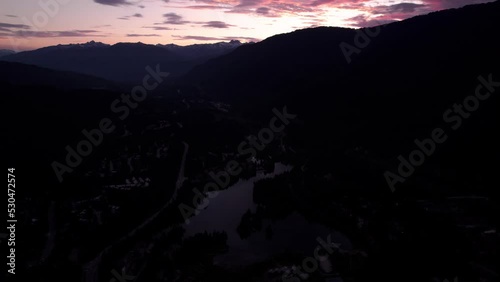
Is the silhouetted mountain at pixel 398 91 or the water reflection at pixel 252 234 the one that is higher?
the silhouetted mountain at pixel 398 91

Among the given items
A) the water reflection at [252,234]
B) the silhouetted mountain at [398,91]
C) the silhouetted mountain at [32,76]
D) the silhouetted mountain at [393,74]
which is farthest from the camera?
the silhouetted mountain at [32,76]

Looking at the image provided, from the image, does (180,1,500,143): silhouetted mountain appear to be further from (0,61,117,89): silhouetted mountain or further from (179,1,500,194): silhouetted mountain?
(0,61,117,89): silhouetted mountain

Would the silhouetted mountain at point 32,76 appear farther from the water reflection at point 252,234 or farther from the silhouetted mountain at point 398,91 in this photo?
the water reflection at point 252,234

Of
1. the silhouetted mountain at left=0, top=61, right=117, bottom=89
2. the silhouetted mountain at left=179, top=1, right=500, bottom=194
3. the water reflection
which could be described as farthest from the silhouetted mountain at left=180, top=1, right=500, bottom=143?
the silhouetted mountain at left=0, top=61, right=117, bottom=89

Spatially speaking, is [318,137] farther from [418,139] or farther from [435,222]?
[435,222]

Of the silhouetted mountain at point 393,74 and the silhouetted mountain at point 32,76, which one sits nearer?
the silhouetted mountain at point 393,74

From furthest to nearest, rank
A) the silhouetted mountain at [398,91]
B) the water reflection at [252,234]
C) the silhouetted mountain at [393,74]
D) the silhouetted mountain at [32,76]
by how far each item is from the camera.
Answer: the silhouetted mountain at [32,76]
the silhouetted mountain at [393,74]
the silhouetted mountain at [398,91]
the water reflection at [252,234]

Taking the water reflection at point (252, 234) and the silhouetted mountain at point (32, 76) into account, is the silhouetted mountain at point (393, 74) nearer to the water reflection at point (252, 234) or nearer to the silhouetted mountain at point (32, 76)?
the water reflection at point (252, 234)

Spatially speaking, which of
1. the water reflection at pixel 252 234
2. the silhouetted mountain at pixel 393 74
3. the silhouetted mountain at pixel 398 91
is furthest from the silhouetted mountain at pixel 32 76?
the water reflection at pixel 252 234

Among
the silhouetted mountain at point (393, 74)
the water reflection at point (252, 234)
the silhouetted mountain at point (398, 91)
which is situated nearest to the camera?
the water reflection at point (252, 234)

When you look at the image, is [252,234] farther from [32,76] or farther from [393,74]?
[32,76]

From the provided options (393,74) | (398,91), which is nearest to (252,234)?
(398,91)
